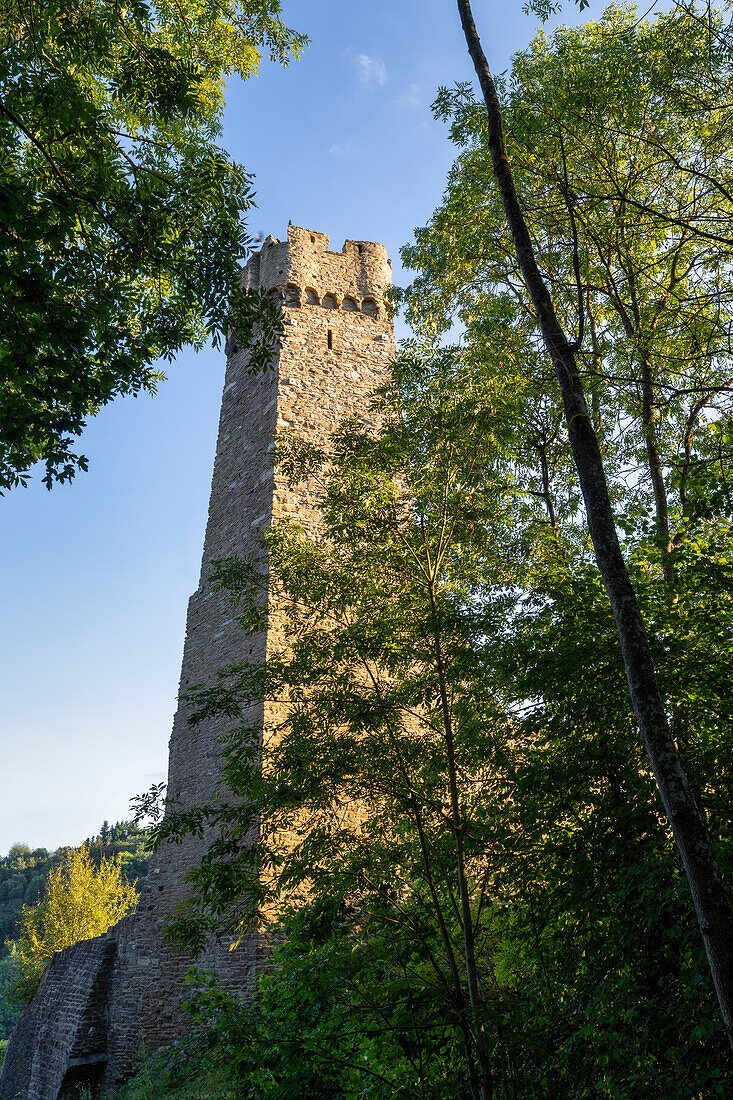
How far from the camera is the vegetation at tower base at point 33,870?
130 feet

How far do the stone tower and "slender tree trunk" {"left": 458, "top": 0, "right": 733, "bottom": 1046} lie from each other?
4017 millimetres

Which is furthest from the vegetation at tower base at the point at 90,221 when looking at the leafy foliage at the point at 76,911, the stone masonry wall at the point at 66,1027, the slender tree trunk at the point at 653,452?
the leafy foliage at the point at 76,911

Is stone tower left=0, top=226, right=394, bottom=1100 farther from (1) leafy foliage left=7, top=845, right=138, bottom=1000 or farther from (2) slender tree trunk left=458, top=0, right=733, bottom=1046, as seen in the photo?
(1) leafy foliage left=7, top=845, right=138, bottom=1000

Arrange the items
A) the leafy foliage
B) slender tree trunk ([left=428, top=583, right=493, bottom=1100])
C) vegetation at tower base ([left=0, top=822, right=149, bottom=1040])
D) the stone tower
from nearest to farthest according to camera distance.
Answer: slender tree trunk ([left=428, top=583, right=493, bottom=1100]) < the stone tower < the leafy foliage < vegetation at tower base ([left=0, top=822, right=149, bottom=1040])

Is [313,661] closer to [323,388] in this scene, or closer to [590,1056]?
[590,1056]

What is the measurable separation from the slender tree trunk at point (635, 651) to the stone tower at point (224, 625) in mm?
4017

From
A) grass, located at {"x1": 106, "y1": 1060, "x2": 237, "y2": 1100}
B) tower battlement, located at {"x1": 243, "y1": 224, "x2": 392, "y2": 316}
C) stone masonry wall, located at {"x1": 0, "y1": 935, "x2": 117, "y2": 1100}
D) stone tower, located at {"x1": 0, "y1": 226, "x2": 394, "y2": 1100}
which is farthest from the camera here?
tower battlement, located at {"x1": 243, "y1": 224, "x2": 392, "y2": 316}

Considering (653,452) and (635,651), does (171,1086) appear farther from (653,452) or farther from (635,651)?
(653,452)

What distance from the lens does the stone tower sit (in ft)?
31.6

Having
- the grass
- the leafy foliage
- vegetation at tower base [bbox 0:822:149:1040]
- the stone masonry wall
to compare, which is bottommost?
the grass

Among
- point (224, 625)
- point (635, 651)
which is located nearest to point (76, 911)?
point (224, 625)

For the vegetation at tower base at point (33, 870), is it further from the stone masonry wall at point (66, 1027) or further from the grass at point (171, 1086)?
the grass at point (171, 1086)

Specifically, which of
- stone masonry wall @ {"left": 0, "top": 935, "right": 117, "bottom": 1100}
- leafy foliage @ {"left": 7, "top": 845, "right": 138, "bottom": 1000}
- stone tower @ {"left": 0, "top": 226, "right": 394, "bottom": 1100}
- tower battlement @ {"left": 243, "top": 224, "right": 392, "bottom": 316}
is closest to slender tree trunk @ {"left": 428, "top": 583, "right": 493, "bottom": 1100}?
stone tower @ {"left": 0, "top": 226, "right": 394, "bottom": 1100}

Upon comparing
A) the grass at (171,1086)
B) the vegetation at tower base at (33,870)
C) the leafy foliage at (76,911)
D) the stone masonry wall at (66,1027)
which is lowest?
the grass at (171,1086)
